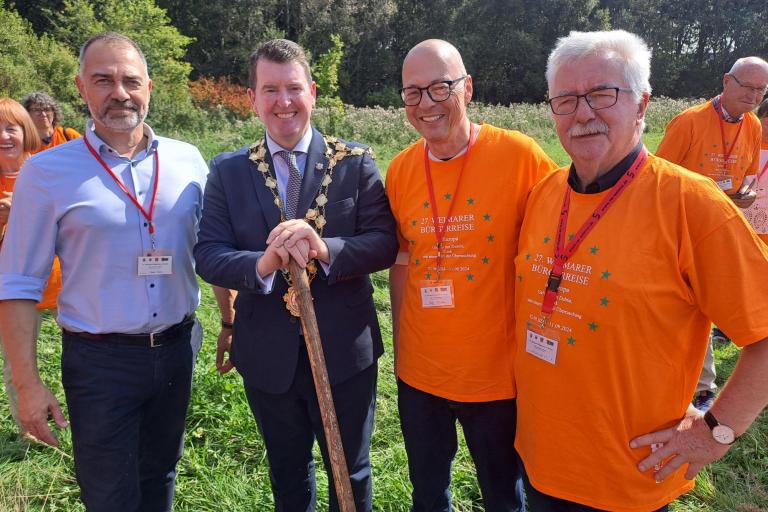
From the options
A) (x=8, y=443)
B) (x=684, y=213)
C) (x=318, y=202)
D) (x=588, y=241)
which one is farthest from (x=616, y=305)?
(x=8, y=443)

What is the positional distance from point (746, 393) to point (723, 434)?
0.46 feet

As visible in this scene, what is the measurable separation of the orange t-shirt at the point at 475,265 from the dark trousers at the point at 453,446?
101 mm

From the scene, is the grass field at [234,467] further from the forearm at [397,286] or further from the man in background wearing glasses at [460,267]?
the forearm at [397,286]

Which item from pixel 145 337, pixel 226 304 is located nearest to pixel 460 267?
pixel 226 304

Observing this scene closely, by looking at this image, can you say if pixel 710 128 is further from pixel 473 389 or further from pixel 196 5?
pixel 196 5

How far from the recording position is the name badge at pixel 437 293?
7.22 ft

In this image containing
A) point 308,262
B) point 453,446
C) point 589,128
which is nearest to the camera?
point 589,128

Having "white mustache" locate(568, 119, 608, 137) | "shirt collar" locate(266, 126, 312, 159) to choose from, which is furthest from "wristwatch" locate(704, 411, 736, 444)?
"shirt collar" locate(266, 126, 312, 159)

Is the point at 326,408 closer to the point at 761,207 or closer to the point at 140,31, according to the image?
the point at 761,207

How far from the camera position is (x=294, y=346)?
2.17 meters

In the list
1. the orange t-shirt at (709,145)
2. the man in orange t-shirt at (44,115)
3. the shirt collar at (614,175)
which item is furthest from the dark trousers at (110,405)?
the orange t-shirt at (709,145)

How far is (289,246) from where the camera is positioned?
1884 millimetres

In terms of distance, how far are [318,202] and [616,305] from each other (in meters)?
1.23

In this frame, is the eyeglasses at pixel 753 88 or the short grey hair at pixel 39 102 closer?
the eyeglasses at pixel 753 88
